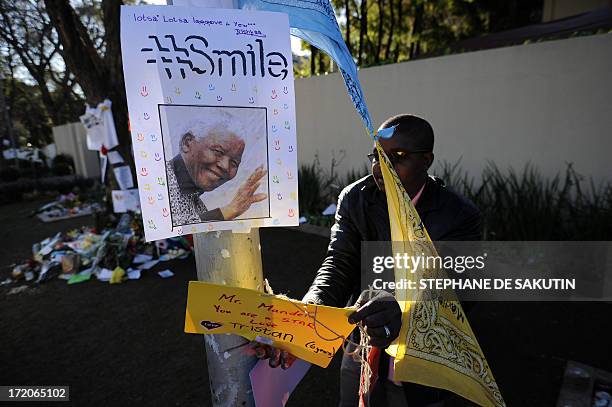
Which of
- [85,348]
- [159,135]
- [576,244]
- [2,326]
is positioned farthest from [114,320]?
[576,244]

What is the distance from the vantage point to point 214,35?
946mm

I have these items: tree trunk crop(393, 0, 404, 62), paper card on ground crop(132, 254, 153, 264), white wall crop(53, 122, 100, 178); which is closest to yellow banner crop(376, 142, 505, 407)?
paper card on ground crop(132, 254, 153, 264)

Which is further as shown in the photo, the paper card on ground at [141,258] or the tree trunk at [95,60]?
the tree trunk at [95,60]

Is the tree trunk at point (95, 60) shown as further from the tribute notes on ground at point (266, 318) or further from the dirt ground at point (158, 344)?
the tribute notes on ground at point (266, 318)

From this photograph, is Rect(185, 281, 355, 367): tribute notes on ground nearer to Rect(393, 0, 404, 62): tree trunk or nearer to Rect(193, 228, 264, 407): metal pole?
Rect(193, 228, 264, 407): metal pole

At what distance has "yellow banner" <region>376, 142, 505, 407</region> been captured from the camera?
104cm

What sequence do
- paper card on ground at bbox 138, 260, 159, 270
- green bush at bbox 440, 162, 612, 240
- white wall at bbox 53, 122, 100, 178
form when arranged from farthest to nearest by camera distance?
white wall at bbox 53, 122, 100, 178
paper card on ground at bbox 138, 260, 159, 270
green bush at bbox 440, 162, 612, 240

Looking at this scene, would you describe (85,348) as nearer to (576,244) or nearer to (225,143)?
(225,143)

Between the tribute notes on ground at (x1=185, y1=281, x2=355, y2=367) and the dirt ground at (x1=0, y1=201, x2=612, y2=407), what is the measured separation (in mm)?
1828

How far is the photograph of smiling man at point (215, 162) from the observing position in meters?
0.97

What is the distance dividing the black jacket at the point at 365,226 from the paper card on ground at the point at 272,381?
0.28 m

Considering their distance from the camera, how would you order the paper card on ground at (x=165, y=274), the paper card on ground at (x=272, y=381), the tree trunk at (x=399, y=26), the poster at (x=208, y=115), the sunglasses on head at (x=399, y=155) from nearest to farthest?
the poster at (x=208, y=115) < the paper card on ground at (x=272, y=381) < the sunglasses on head at (x=399, y=155) < the paper card on ground at (x=165, y=274) < the tree trunk at (x=399, y=26)

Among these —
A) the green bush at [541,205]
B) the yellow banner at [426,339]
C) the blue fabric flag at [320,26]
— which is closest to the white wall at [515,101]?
the green bush at [541,205]

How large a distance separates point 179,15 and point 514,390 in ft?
9.72
